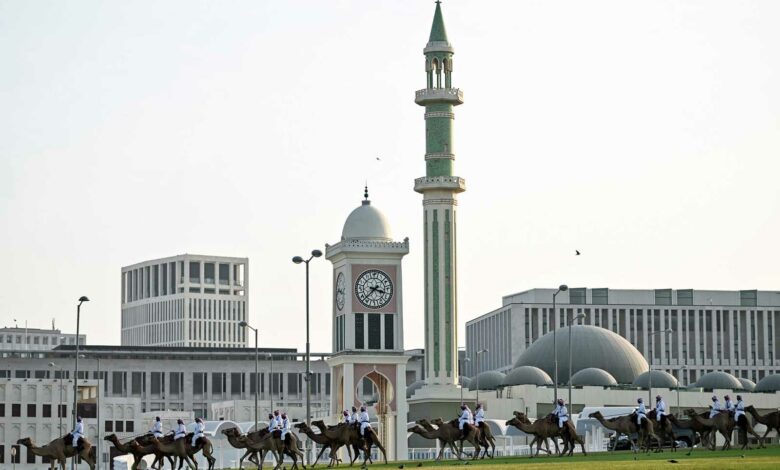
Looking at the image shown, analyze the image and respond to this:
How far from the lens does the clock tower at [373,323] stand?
99.4 meters

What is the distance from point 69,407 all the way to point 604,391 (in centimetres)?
4448

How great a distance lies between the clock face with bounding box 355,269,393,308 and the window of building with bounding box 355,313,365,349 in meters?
0.86

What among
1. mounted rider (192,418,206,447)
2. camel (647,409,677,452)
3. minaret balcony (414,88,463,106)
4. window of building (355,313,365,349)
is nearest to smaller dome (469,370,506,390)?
minaret balcony (414,88,463,106)

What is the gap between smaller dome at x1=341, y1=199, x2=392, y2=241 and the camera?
10106cm

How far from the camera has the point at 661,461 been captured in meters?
49.0

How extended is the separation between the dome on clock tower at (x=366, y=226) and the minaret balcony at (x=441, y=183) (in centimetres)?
2254

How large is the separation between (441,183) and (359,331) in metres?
27.0

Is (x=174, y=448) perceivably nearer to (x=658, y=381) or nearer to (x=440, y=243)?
(x=440, y=243)

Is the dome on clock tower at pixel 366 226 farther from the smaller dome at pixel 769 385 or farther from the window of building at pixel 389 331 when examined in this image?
the smaller dome at pixel 769 385

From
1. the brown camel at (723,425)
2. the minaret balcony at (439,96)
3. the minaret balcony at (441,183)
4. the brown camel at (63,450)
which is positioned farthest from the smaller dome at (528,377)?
the brown camel at (63,450)

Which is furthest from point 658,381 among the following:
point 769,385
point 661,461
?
point 661,461

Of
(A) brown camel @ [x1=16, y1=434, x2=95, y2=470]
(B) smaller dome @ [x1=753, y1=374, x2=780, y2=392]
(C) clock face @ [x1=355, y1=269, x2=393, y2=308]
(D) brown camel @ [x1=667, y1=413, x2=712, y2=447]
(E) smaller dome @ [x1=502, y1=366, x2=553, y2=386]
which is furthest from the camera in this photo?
(B) smaller dome @ [x1=753, y1=374, x2=780, y2=392]

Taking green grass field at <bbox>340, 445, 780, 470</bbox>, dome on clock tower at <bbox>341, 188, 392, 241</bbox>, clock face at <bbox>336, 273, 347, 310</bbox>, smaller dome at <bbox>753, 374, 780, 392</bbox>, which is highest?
dome on clock tower at <bbox>341, 188, 392, 241</bbox>

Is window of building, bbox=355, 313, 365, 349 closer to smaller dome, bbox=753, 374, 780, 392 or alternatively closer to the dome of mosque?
the dome of mosque
